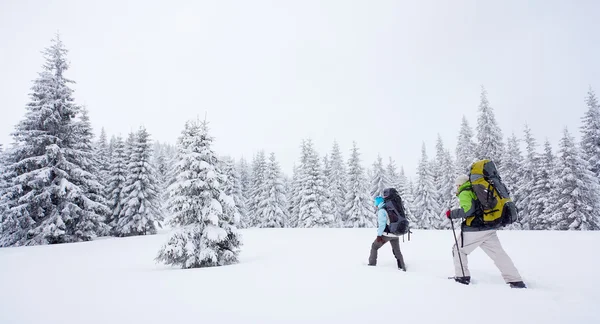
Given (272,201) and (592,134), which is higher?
(592,134)

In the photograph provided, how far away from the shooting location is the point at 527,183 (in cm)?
3406

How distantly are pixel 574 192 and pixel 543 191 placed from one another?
5.75 m

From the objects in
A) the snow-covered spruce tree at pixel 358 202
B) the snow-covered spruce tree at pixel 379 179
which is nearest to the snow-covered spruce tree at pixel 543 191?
the snow-covered spruce tree at pixel 379 179

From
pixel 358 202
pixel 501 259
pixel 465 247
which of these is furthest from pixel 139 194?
pixel 501 259

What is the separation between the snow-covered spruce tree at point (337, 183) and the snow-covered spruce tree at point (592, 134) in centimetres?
2801

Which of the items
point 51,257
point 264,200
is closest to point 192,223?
point 51,257

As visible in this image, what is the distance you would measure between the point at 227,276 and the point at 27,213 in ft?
59.9

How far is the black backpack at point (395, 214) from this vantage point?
6.89 m

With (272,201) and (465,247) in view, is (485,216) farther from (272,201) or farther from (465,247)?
(272,201)

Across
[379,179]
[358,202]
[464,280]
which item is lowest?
[464,280]

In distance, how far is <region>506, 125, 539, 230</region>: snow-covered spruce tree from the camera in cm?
3359

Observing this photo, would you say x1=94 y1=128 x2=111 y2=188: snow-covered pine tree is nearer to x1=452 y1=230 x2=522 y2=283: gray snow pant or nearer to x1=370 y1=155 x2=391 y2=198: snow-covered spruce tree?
x1=452 y1=230 x2=522 y2=283: gray snow pant

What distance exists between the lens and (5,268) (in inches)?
340

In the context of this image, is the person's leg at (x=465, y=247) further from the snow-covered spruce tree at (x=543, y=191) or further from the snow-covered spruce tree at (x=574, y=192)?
the snow-covered spruce tree at (x=543, y=191)
